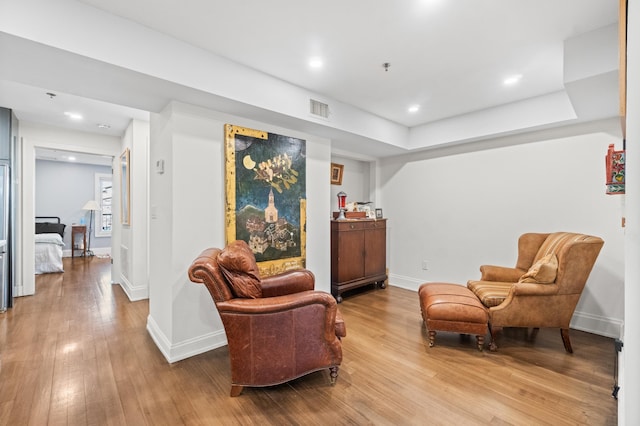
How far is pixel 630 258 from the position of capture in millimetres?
824

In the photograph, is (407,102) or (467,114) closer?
(407,102)

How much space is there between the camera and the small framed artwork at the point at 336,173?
4676 mm

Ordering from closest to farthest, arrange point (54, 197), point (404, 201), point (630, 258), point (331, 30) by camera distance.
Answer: point (630, 258), point (331, 30), point (404, 201), point (54, 197)

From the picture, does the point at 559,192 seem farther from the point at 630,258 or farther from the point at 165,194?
the point at 165,194

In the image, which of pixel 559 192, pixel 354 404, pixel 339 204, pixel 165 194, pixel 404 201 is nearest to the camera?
pixel 354 404

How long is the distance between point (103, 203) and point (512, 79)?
9.82m

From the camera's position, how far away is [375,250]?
177 inches

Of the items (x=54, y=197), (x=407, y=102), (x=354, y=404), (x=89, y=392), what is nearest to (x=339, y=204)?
(x=407, y=102)

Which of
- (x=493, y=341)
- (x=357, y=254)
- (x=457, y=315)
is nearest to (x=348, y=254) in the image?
(x=357, y=254)

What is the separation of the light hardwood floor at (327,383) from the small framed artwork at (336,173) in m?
2.37

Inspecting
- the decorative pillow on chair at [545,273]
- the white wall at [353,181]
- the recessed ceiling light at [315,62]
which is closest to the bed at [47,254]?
the white wall at [353,181]

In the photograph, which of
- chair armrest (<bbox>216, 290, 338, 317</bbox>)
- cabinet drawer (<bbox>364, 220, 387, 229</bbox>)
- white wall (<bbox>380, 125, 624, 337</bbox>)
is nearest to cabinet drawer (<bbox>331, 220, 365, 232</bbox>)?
cabinet drawer (<bbox>364, 220, 387, 229</bbox>)

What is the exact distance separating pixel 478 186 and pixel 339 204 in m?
1.98

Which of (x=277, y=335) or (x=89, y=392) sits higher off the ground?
(x=277, y=335)
